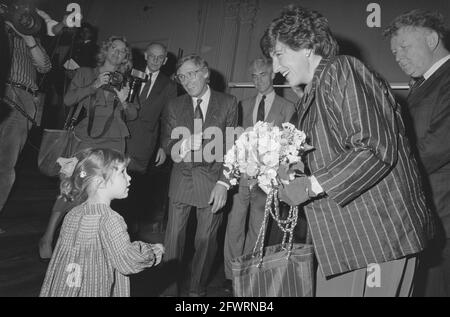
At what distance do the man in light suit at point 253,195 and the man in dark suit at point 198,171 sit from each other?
47 cm

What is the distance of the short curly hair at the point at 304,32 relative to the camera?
155 centimetres

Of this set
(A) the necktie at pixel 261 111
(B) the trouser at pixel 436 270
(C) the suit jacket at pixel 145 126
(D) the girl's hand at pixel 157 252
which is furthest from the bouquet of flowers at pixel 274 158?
(C) the suit jacket at pixel 145 126

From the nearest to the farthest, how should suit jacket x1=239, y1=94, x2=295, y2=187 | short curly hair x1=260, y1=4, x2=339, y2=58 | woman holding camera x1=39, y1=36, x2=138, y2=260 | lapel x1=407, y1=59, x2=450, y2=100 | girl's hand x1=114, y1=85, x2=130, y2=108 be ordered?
short curly hair x1=260, y1=4, x2=339, y2=58 → lapel x1=407, y1=59, x2=450, y2=100 → woman holding camera x1=39, y1=36, x2=138, y2=260 → girl's hand x1=114, y1=85, x2=130, y2=108 → suit jacket x1=239, y1=94, x2=295, y2=187

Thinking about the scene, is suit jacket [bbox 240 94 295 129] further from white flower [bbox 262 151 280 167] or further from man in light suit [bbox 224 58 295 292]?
white flower [bbox 262 151 280 167]

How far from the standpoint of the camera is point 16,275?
8.95ft

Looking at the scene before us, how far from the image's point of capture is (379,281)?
1348 mm

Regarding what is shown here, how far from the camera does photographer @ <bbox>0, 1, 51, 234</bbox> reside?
3045 mm

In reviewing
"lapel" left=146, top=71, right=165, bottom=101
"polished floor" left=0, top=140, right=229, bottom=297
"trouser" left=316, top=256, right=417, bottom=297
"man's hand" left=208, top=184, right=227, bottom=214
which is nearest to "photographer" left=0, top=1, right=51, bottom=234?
"polished floor" left=0, top=140, right=229, bottom=297

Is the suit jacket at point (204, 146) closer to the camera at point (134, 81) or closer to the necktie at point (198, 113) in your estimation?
the necktie at point (198, 113)

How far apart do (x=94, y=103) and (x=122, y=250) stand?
163 cm

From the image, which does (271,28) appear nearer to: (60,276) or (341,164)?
(341,164)

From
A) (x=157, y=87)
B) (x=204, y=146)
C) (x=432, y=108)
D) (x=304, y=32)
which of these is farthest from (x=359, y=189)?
(x=157, y=87)

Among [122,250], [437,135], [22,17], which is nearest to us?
[122,250]

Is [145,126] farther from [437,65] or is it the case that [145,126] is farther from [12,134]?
[437,65]
